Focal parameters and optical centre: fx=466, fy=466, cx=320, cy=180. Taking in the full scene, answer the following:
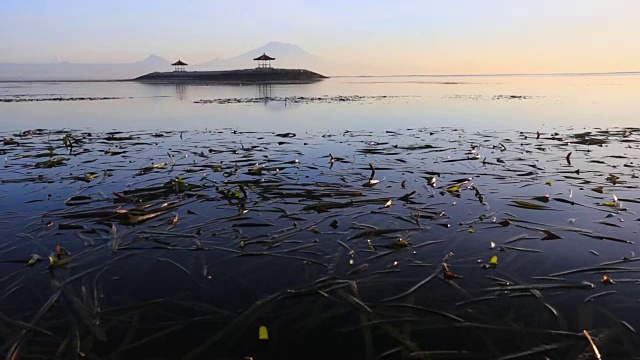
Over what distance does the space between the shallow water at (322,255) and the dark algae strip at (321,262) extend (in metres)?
0.02

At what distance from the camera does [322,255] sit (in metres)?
5.53

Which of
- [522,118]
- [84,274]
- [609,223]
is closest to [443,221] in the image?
[609,223]

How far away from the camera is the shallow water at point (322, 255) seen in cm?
385

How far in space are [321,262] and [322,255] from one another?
0.70 ft

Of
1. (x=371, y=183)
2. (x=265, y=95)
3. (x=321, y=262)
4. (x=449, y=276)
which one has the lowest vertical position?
(x=265, y=95)

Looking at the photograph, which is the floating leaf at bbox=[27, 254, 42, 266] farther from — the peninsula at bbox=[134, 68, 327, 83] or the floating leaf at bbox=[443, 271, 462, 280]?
the peninsula at bbox=[134, 68, 327, 83]

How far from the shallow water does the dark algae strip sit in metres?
0.02

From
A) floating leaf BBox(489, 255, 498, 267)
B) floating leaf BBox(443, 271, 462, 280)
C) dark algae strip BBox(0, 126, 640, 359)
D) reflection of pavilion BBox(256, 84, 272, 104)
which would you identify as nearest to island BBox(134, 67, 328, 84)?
reflection of pavilion BBox(256, 84, 272, 104)

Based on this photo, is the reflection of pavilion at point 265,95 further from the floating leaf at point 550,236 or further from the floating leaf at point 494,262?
the floating leaf at point 494,262

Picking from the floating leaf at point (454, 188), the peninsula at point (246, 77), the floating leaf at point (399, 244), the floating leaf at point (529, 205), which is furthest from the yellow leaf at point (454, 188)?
the peninsula at point (246, 77)

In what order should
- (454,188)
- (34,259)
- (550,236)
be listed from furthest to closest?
(454,188)
(550,236)
(34,259)

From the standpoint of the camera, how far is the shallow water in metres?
3.85

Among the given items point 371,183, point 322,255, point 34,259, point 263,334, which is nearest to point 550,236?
point 322,255

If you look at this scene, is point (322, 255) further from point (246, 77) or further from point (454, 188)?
point (246, 77)
